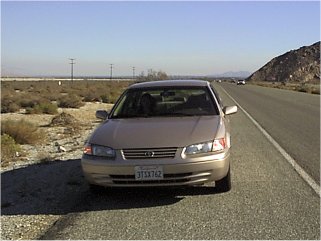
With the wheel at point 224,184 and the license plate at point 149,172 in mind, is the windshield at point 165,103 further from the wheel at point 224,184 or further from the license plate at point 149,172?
the license plate at point 149,172

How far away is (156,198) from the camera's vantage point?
600cm

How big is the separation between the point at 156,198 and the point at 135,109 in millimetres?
1796

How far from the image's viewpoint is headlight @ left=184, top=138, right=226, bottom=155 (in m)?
5.62

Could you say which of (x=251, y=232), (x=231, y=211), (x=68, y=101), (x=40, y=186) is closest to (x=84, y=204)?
(x=40, y=186)

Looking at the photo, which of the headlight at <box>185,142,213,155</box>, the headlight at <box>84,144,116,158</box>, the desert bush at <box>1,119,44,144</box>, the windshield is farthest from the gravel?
the headlight at <box>185,142,213,155</box>

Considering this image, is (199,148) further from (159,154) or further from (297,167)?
(297,167)

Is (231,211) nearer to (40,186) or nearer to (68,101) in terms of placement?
(40,186)

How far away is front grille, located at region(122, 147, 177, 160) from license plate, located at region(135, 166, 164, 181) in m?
0.14

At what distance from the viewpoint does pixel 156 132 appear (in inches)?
234

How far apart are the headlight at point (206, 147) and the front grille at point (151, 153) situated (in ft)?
0.61

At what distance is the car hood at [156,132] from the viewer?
18.7ft

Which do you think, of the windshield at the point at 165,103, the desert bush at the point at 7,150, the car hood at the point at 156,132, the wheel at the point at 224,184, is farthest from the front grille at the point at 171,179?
the desert bush at the point at 7,150

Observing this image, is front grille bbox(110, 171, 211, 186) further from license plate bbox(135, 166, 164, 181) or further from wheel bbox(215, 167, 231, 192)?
wheel bbox(215, 167, 231, 192)

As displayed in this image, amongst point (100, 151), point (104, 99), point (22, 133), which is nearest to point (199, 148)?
point (100, 151)
